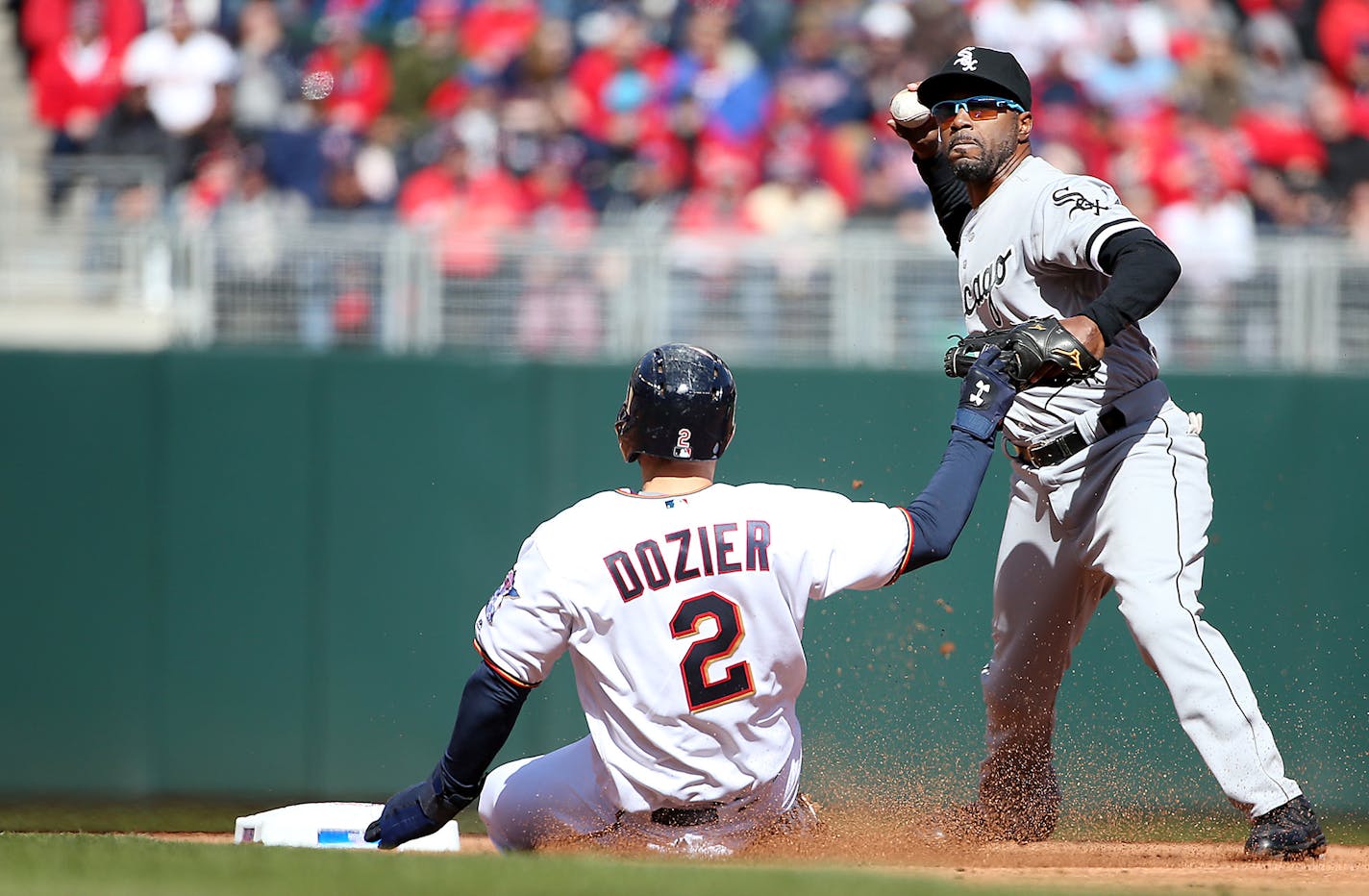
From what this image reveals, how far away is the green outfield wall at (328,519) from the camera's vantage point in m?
5.86

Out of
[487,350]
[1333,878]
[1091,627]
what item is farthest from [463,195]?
[1333,878]

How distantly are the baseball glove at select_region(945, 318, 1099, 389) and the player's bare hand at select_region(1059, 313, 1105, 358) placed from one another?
0.5 inches

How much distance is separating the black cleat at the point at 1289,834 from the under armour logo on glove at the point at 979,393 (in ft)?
4.49

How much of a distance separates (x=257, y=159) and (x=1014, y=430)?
614cm

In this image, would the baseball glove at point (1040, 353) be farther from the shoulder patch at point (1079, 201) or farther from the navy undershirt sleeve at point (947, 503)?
the shoulder patch at point (1079, 201)

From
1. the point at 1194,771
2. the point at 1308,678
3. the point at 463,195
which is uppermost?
the point at 463,195

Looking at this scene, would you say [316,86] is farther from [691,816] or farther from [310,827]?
[691,816]

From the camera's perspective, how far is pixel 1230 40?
1013 cm

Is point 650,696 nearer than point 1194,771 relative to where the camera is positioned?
Yes

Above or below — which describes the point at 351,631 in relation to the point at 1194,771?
above

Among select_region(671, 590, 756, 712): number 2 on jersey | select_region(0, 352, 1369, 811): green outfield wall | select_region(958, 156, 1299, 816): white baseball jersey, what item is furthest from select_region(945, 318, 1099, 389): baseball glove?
select_region(0, 352, 1369, 811): green outfield wall

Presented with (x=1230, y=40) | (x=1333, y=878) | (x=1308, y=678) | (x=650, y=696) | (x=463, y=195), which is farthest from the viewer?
(x=1230, y=40)

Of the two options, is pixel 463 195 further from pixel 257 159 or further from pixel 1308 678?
pixel 1308 678

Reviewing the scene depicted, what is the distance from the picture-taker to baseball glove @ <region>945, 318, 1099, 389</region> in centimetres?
359
